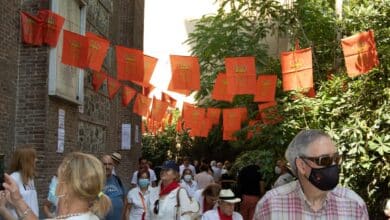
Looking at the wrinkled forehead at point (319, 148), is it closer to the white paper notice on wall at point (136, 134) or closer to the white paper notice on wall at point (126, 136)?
the white paper notice on wall at point (126, 136)

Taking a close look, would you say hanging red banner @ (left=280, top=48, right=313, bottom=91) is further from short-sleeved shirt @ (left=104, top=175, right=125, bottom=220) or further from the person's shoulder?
the person's shoulder

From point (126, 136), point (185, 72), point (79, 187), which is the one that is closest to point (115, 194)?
point (79, 187)

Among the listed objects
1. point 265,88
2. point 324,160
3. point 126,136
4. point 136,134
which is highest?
point 265,88

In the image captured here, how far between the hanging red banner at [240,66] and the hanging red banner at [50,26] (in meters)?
4.24

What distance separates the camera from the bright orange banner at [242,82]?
44.1ft

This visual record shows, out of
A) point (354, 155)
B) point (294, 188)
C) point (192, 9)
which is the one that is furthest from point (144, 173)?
point (192, 9)

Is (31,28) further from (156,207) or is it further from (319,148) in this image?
(319,148)

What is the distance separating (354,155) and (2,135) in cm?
627

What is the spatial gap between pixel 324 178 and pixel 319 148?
0.18 metres

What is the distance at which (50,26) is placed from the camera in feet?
35.2

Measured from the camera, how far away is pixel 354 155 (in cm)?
1073

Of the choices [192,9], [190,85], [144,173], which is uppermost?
[192,9]

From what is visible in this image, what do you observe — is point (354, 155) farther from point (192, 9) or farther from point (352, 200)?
point (192, 9)

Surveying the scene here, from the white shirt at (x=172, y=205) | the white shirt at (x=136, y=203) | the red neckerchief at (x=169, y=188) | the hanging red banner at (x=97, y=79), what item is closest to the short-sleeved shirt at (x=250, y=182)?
Result: the white shirt at (x=136, y=203)
